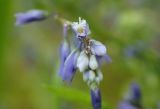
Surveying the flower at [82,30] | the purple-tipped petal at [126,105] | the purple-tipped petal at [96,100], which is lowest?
the purple-tipped petal at [126,105]

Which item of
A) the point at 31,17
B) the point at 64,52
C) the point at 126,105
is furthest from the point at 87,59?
the point at 126,105

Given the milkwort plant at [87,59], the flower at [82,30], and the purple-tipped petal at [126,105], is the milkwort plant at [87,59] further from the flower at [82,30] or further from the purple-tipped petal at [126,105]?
the purple-tipped petal at [126,105]

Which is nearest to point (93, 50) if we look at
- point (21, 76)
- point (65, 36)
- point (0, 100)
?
point (65, 36)

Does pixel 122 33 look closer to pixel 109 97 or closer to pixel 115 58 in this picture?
pixel 115 58

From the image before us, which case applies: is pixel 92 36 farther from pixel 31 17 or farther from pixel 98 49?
pixel 98 49

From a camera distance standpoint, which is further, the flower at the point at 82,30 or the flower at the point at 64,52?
the flower at the point at 64,52

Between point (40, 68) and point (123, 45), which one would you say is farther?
point (40, 68)

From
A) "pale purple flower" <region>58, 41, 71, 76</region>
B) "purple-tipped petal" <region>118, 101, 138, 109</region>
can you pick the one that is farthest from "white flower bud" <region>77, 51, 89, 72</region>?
"purple-tipped petal" <region>118, 101, 138, 109</region>

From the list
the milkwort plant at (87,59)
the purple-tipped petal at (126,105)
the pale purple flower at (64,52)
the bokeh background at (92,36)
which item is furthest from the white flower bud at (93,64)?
the purple-tipped petal at (126,105)
